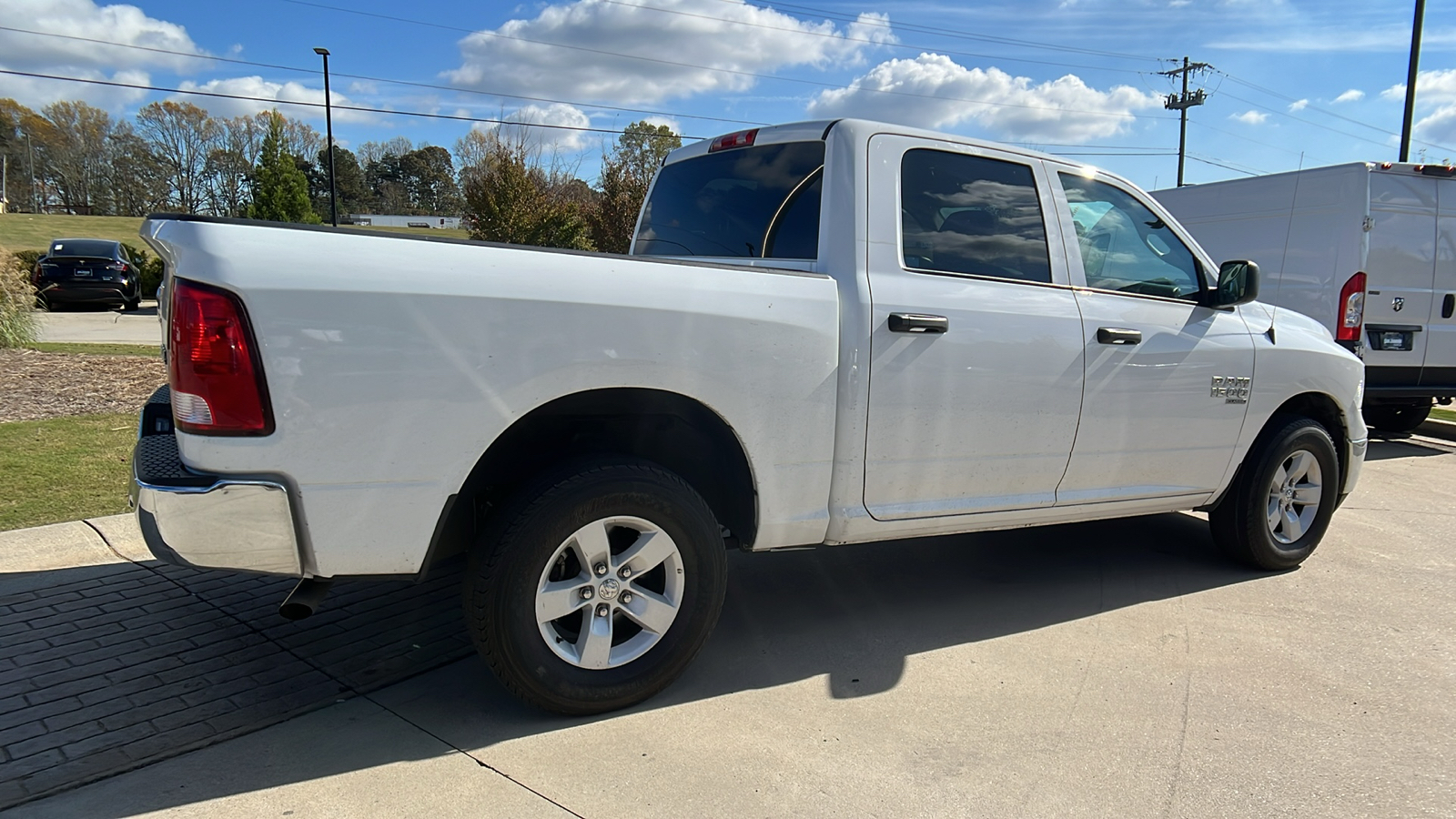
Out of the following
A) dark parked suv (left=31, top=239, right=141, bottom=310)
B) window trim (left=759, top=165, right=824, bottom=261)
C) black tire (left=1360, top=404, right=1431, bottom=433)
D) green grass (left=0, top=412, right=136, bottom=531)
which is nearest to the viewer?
window trim (left=759, top=165, right=824, bottom=261)

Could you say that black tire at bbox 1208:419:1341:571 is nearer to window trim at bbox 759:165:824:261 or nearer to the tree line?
window trim at bbox 759:165:824:261

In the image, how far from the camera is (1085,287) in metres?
4.04

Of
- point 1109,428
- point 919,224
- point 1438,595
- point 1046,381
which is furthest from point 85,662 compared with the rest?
point 1438,595

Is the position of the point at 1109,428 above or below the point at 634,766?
above

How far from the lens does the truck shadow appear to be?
2.82 meters

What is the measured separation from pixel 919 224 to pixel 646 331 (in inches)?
52.0

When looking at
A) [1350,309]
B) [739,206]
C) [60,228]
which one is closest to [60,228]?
[60,228]

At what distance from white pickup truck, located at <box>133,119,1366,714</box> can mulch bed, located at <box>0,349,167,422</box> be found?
5095 millimetres

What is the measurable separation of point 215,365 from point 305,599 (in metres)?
0.80

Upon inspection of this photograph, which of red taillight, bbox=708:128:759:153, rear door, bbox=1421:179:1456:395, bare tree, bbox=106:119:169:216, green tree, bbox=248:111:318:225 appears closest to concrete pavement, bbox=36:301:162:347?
red taillight, bbox=708:128:759:153

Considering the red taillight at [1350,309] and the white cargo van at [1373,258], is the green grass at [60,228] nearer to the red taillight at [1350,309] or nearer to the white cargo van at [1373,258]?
the white cargo van at [1373,258]

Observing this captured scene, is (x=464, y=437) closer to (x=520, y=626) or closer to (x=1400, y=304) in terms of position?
(x=520, y=626)

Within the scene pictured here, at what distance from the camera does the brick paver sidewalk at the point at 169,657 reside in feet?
9.43

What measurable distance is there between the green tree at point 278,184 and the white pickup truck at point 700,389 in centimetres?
3388
